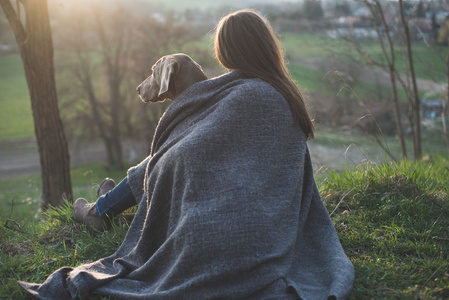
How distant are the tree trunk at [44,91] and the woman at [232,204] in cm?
219

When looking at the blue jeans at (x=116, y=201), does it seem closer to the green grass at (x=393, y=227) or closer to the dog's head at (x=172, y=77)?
the dog's head at (x=172, y=77)

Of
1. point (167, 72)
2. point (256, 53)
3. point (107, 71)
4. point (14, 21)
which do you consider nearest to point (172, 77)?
point (167, 72)

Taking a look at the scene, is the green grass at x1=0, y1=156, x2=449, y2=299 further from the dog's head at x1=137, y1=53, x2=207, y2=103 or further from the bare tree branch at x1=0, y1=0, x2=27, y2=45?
the bare tree branch at x1=0, y1=0, x2=27, y2=45

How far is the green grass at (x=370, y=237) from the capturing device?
8.89ft

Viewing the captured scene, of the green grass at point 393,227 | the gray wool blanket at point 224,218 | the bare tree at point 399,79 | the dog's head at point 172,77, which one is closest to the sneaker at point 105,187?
the gray wool blanket at point 224,218

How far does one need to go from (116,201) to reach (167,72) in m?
1.08

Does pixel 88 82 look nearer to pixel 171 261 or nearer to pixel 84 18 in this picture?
pixel 84 18

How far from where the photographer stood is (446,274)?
2.65 m

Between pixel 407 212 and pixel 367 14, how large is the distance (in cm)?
535

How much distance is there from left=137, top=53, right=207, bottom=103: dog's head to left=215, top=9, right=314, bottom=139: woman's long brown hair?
326mm

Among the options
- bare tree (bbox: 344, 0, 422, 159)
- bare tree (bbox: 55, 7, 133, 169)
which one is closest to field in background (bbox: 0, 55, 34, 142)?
bare tree (bbox: 55, 7, 133, 169)

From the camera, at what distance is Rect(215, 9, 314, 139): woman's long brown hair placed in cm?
288

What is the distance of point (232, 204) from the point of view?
2.52 meters

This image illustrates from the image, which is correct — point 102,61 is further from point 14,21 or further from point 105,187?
point 105,187
